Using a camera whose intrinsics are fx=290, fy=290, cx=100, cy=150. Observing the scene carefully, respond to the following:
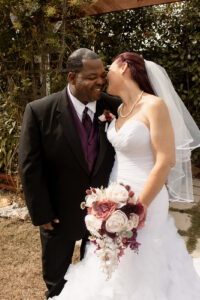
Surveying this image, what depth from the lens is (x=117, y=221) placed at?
166 cm

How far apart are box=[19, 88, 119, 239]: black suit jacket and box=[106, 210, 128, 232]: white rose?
2.03 feet

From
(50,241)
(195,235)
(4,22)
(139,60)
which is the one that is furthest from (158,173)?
(4,22)

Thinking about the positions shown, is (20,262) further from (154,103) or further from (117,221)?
(154,103)

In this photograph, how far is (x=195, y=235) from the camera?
3654 millimetres

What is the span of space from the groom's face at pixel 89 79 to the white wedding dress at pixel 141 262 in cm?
30

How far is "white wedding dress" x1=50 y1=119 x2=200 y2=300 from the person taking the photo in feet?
6.75

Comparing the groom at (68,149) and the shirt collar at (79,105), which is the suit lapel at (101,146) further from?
the shirt collar at (79,105)

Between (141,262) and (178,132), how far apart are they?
3.54 feet

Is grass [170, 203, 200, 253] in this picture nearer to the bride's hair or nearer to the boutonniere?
the boutonniere

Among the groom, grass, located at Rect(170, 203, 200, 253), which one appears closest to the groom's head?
the groom

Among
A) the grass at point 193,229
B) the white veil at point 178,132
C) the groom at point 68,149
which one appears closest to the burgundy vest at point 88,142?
the groom at point 68,149

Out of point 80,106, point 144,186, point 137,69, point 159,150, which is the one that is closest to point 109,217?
point 144,186

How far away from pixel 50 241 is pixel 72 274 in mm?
330

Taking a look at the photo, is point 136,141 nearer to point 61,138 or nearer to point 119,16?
point 61,138
